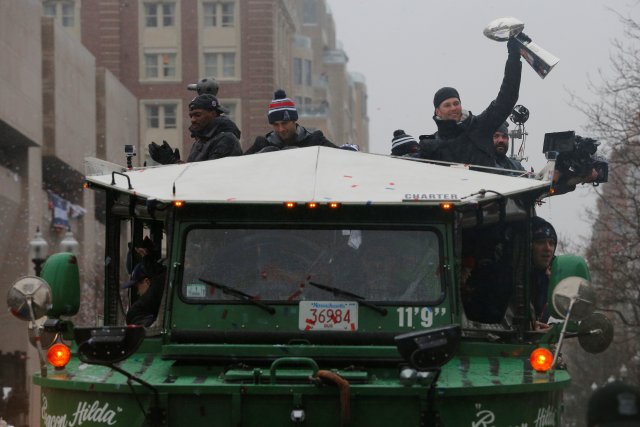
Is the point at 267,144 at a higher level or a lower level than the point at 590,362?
higher

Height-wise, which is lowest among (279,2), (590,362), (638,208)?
(590,362)

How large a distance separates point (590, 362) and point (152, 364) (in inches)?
2268

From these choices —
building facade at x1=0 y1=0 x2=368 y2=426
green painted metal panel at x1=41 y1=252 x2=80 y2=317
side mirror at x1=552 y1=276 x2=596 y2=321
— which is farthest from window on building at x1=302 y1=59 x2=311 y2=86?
side mirror at x1=552 y1=276 x2=596 y2=321

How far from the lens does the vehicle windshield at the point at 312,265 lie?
9.25 meters

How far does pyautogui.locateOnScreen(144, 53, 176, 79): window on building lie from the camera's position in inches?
3369

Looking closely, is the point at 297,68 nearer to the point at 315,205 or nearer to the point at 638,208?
the point at 638,208

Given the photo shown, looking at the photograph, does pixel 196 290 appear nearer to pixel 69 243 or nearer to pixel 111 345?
pixel 111 345

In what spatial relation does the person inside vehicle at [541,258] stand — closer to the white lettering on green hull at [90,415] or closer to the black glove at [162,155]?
the black glove at [162,155]

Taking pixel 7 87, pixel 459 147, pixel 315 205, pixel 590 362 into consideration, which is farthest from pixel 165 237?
pixel 590 362

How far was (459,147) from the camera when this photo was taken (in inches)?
442

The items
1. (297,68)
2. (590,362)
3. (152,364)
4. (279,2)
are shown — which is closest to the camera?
(152,364)

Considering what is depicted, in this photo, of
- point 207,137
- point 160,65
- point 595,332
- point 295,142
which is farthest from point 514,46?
point 160,65

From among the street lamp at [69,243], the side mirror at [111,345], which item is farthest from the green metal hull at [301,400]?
the street lamp at [69,243]

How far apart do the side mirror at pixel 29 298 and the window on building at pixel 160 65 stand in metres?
76.6
